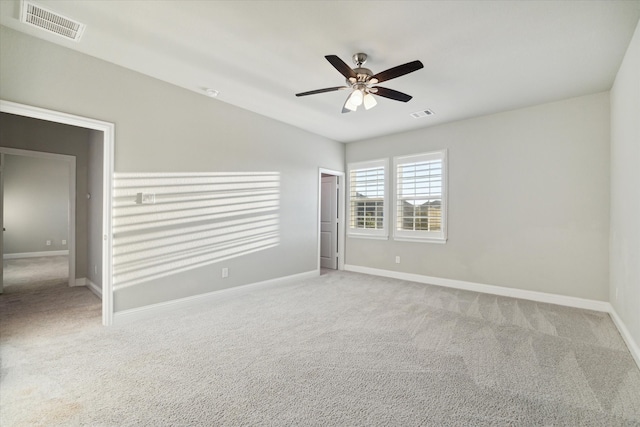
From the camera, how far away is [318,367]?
239cm

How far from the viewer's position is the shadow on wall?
11.2 feet

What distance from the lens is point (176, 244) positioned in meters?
3.81

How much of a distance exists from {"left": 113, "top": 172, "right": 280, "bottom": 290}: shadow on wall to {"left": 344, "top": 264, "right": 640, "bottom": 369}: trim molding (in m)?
2.56

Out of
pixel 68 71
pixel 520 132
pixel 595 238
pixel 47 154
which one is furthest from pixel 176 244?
pixel 595 238

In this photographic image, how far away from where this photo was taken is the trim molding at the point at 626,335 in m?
2.52

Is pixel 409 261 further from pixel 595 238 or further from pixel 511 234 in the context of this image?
pixel 595 238

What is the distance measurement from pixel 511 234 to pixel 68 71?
585 centimetres

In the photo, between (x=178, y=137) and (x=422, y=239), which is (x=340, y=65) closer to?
(x=178, y=137)

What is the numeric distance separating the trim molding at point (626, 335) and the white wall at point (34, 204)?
10.6 m

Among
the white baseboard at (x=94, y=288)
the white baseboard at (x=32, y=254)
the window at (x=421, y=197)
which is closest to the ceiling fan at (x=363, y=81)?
the window at (x=421, y=197)

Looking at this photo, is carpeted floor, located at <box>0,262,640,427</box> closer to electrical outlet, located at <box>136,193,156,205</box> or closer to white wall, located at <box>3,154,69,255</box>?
electrical outlet, located at <box>136,193,156,205</box>

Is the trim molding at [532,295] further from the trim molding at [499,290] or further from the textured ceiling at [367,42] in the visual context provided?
the textured ceiling at [367,42]

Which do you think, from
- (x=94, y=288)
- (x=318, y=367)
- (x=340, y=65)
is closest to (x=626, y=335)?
(x=318, y=367)

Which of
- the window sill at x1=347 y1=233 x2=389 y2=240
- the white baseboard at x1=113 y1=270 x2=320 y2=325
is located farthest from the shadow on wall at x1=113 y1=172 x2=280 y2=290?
the window sill at x1=347 y1=233 x2=389 y2=240
